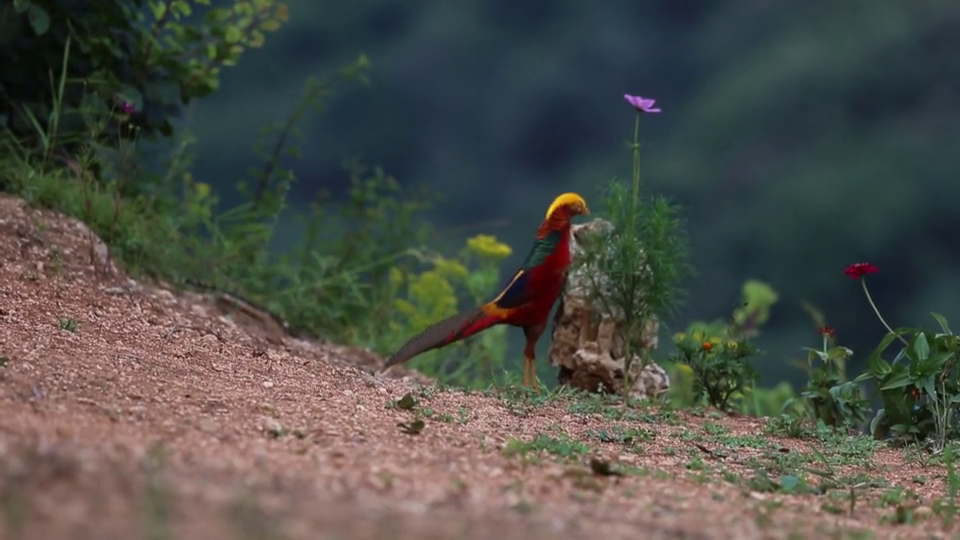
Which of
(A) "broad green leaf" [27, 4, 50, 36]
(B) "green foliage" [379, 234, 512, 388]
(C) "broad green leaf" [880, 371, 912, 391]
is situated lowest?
(B) "green foliage" [379, 234, 512, 388]

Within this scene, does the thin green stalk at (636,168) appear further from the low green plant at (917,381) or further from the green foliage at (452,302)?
the green foliage at (452,302)

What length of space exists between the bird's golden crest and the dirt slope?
77cm

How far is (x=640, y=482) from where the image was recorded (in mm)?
2740

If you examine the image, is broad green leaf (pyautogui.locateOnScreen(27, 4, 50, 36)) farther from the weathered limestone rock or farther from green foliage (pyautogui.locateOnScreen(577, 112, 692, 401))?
green foliage (pyautogui.locateOnScreen(577, 112, 692, 401))

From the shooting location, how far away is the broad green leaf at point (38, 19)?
5.28 meters

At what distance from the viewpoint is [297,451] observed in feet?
8.48

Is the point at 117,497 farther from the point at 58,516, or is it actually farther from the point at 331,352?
the point at 331,352

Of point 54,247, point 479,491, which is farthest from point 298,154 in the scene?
point 479,491

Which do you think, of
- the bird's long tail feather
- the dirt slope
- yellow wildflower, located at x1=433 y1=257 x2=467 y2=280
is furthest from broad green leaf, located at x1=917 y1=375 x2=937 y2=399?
yellow wildflower, located at x1=433 y1=257 x2=467 y2=280

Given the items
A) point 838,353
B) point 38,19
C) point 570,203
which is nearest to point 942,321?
point 838,353

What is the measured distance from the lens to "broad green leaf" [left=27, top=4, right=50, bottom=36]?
208 inches

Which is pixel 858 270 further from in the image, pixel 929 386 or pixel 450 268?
pixel 450 268

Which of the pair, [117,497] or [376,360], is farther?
[376,360]

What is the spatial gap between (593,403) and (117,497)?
9.29 ft
